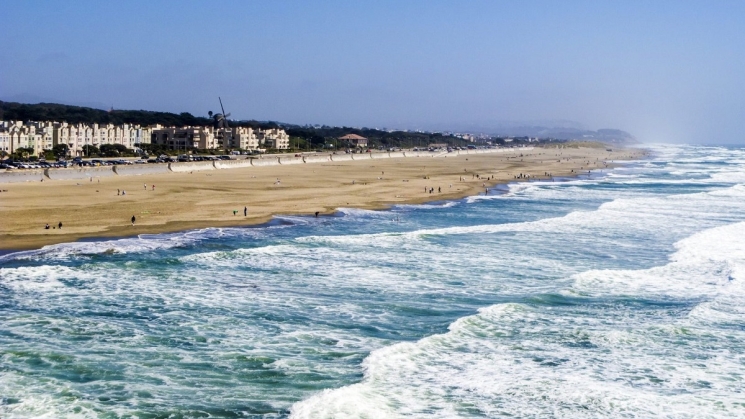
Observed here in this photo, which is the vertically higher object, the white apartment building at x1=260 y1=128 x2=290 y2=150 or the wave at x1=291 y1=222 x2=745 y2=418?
the white apartment building at x1=260 y1=128 x2=290 y2=150

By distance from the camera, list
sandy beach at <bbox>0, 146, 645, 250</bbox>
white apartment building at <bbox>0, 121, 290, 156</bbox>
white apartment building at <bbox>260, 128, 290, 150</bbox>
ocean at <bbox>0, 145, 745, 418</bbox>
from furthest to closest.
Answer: white apartment building at <bbox>260, 128, 290, 150</bbox>, white apartment building at <bbox>0, 121, 290, 156</bbox>, sandy beach at <bbox>0, 146, 645, 250</bbox>, ocean at <bbox>0, 145, 745, 418</bbox>

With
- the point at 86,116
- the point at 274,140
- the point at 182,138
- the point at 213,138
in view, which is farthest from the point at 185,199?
the point at 86,116

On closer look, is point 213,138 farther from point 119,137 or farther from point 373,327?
point 373,327

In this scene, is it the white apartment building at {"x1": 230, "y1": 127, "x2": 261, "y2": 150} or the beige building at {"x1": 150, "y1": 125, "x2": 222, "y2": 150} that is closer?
the beige building at {"x1": 150, "y1": 125, "x2": 222, "y2": 150}

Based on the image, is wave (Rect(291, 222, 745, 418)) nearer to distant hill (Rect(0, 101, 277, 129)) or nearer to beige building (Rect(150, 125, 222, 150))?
beige building (Rect(150, 125, 222, 150))

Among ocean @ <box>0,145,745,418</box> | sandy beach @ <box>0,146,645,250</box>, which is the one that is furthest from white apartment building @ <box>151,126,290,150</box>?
ocean @ <box>0,145,745,418</box>

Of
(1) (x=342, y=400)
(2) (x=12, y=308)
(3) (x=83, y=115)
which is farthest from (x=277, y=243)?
(3) (x=83, y=115)

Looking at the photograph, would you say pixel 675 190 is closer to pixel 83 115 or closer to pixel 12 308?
pixel 12 308
